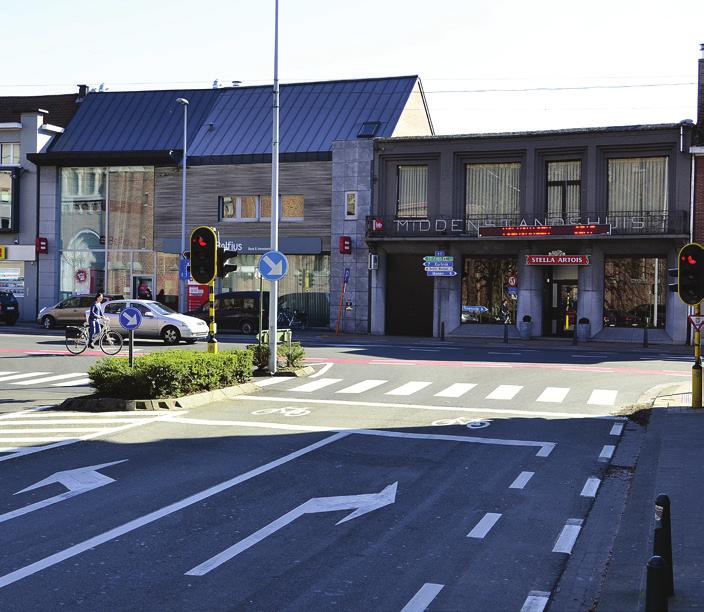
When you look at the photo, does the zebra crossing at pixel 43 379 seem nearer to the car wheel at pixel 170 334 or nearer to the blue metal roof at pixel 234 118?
the car wheel at pixel 170 334

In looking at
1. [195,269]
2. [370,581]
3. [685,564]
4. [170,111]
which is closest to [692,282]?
[195,269]

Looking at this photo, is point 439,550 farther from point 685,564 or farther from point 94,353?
point 94,353

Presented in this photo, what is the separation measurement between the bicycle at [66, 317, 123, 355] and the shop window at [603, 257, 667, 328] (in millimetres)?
20248

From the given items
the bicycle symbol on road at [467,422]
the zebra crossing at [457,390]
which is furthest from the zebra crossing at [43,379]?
the bicycle symbol on road at [467,422]

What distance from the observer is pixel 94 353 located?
1094 inches

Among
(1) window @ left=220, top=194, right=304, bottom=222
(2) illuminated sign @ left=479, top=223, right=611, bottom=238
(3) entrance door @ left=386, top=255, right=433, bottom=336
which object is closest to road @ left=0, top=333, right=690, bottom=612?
(2) illuminated sign @ left=479, top=223, right=611, bottom=238

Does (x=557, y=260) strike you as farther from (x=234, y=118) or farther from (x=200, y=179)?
(x=234, y=118)

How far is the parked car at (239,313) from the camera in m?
39.2

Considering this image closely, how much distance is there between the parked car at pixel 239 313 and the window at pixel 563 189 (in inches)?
502

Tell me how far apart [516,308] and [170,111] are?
20929 mm

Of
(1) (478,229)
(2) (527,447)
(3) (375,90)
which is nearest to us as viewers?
(2) (527,447)

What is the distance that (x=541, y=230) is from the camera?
1469 inches

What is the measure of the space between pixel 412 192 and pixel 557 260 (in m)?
7.25

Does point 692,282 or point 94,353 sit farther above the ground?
point 692,282
